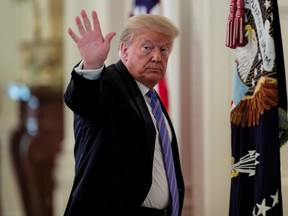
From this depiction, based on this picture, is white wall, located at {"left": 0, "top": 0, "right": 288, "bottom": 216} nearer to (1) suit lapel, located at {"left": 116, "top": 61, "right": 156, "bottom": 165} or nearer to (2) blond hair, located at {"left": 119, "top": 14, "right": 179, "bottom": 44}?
(2) blond hair, located at {"left": 119, "top": 14, "right": 179, "bottom": 44}

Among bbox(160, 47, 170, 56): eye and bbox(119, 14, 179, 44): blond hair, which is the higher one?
bbox(119, 14, 179, 44): blond hair

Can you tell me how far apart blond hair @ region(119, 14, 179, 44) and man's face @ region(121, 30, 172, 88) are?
2cm

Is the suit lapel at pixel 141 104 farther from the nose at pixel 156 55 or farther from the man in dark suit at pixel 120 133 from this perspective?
the nose at pixel 156 55

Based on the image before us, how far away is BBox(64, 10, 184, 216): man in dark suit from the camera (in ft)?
6.57

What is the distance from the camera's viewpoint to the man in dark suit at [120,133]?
200 centimetres

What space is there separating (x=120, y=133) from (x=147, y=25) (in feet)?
1.43

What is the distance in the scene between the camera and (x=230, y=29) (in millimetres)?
2502

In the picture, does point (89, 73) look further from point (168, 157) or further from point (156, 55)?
point (168, 157)

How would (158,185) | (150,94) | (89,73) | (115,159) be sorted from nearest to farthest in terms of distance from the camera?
(89,73), (115,159), (158,185), (150,94)

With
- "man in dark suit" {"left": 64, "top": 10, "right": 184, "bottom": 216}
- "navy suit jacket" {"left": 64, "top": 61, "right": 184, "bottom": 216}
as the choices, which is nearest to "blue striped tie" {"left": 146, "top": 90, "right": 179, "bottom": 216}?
"man in dark suit" {"left": 64, "top": 10, "right": 184, "bottom": 216}

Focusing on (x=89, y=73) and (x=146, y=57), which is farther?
(x=146, y=57)

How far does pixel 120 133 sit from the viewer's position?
7.00 ft

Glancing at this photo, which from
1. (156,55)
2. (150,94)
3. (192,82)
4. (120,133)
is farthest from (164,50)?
(192,82)

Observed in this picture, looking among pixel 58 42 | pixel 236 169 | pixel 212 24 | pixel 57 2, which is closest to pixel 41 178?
pixel 58 42
